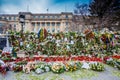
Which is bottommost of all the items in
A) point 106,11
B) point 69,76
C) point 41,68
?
point 69,76

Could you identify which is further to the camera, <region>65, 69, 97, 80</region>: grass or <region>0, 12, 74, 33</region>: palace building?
<region>0, 12, 74, 33</region>: palace building

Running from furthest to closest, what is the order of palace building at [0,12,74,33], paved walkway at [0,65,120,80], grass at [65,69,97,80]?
palace building at [0,12,74,33] → grass at [65,69,97,80] → paved walkway at [0,65,120,80]

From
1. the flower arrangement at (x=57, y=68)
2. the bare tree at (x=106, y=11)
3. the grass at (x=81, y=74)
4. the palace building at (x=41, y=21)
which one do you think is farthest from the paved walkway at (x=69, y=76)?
the palace building at (x=41, y=21)

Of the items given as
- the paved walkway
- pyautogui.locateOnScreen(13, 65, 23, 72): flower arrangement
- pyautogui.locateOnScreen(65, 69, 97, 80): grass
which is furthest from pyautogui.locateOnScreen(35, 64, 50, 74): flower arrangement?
pyautogui.locateOnScreen(65, 69, 97, 80): grass

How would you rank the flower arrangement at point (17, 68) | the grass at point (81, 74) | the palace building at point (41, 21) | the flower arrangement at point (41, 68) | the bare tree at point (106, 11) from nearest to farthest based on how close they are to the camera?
the grass at point (81, 74)
the flower arrangement at point (41, 68)
the flower arrangement at point (17, 68)
the bare tree at point (106, 11)
the palace building at point (41, 21)

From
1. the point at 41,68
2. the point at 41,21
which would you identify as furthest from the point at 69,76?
the point at 41,21

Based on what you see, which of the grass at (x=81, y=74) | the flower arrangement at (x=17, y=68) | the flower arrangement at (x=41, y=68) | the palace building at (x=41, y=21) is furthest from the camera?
the palace building at (x=41, y=21)

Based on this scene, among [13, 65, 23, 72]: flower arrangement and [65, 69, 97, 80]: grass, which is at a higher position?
[13, 65, 23, 72]: flower arrangement

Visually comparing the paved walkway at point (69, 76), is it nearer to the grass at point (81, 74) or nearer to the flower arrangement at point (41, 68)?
the grass at point (81, 74)

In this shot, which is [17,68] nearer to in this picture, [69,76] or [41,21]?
[69,76]

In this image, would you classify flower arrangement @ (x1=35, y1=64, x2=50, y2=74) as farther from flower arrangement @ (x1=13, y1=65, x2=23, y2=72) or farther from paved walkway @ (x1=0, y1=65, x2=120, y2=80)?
flower arrangement @ (x1=13, y1=65, x2=23, y2=72)

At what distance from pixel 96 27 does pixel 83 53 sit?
12.9m

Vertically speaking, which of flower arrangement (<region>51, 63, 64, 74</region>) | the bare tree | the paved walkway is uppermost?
the bare tree

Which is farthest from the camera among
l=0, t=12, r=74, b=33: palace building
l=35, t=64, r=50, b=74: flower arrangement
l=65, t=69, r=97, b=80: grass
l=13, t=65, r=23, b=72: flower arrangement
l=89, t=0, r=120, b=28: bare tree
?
l=0, t=12, r=74, b=33: palace building
